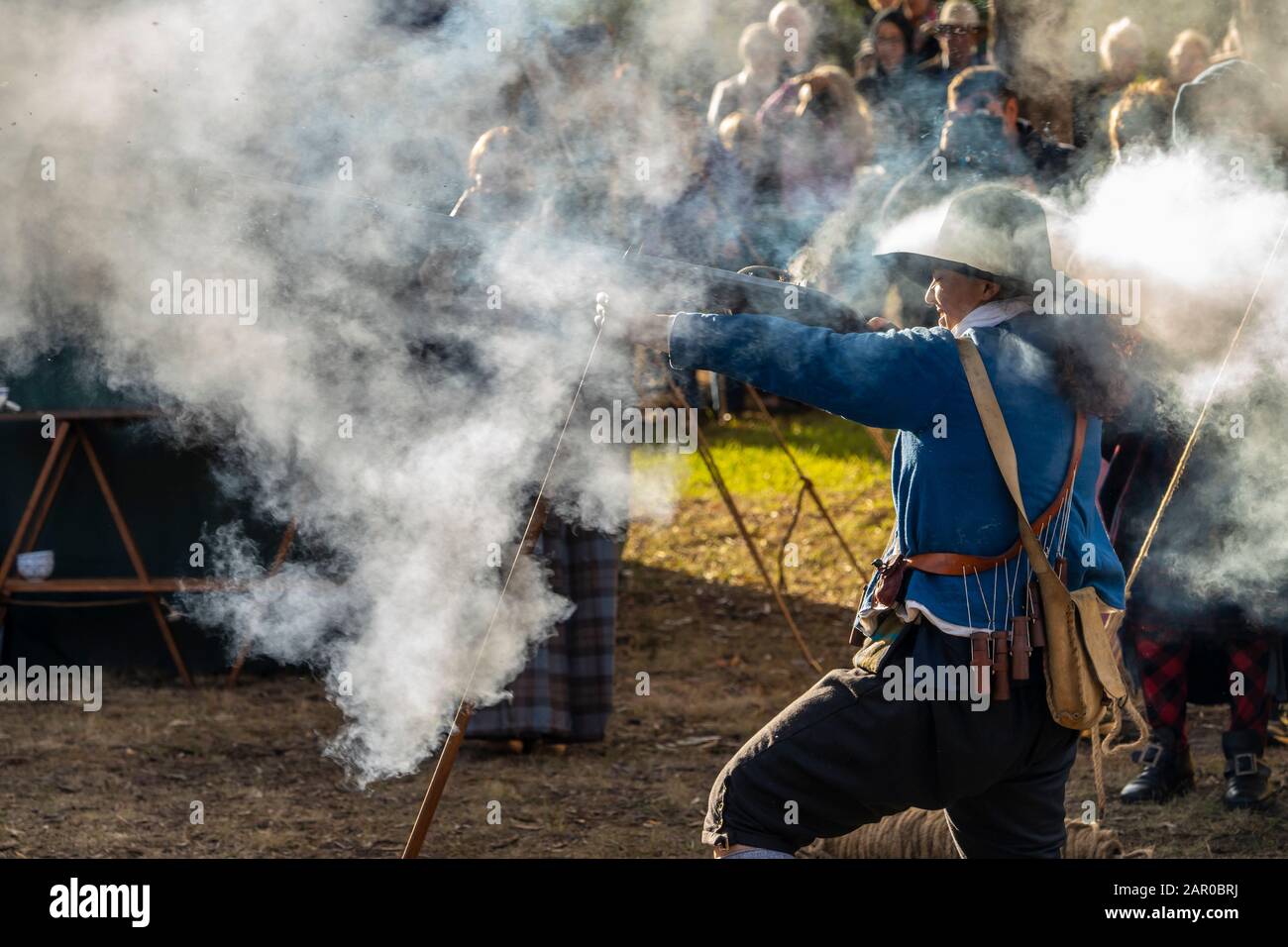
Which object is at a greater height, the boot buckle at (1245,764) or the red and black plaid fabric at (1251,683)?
the red and black plaid fabric at (1251,683)

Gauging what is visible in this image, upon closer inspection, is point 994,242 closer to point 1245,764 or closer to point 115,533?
point 1245,764

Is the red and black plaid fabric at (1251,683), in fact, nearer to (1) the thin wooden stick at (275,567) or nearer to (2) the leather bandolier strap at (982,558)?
(2) the leather bandolier strap at (982,558)

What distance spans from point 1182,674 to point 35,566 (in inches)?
181

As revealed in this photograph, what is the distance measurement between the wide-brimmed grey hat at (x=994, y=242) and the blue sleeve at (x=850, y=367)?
0.56 ft

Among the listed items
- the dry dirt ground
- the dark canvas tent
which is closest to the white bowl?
the dark canvas tent

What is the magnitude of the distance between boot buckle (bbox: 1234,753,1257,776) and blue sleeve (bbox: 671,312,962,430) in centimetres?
256

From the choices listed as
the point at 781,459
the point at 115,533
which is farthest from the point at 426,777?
the point at 781,459

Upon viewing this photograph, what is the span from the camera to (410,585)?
17.7 feet

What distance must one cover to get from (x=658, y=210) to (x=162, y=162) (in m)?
1.67

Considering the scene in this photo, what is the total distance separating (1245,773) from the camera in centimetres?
484

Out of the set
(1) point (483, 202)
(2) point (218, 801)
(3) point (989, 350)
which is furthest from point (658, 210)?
(2) point (218, 801)

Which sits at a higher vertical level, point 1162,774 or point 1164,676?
point 1164,676

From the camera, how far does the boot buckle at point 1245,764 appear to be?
484 centimetres

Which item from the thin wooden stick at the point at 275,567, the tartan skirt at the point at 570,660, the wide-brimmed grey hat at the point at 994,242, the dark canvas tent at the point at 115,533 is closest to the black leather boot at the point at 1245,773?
the tartan skirt at the point at 570,660
